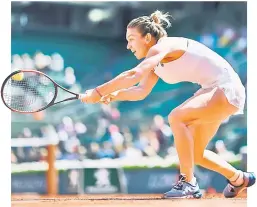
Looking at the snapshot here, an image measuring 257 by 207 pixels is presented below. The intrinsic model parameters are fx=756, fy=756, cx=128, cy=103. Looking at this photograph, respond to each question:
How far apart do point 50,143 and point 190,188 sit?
Answer: 2543 mm

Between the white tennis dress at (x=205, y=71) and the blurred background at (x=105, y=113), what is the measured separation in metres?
2.27

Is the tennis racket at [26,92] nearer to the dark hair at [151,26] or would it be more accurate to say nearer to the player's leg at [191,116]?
the dark hair at [151,26]

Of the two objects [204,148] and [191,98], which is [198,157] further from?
[191,98]

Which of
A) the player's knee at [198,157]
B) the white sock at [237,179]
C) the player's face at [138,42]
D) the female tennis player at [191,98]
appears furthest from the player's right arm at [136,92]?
the white sock at [237,179]

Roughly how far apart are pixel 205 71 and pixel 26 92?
1.34 m

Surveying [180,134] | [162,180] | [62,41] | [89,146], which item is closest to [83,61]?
[62,41]

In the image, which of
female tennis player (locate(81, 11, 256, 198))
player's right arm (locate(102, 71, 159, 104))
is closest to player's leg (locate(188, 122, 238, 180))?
female tennis player (locate(81, 11, 256, 198))

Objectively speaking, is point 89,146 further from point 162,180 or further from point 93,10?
point 93,10

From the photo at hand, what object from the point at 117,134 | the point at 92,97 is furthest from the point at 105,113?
the point at 92,97

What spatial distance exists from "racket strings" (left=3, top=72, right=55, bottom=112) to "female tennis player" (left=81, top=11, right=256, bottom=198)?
0.68 metres

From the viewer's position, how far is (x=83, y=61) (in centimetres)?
687

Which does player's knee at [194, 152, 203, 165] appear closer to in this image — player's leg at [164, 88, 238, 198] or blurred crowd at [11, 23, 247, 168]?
player's leg at [164, 88, 238, 198]

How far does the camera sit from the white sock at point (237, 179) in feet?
15.1

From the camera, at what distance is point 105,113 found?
689 centimetres
